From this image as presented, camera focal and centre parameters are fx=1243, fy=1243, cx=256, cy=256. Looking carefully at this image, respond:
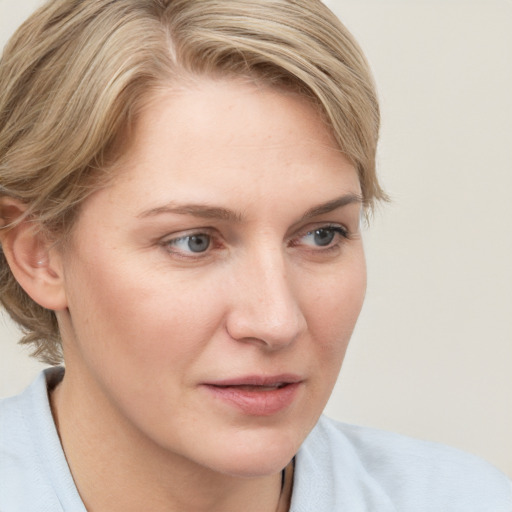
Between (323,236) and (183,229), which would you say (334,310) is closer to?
(323,236)

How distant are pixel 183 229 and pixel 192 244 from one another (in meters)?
0.03

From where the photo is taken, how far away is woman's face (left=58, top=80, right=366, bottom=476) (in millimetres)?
2078

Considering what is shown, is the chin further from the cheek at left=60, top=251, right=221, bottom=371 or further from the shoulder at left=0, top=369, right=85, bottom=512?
the shoulder at left=0, top=369, right=85, bottom=512

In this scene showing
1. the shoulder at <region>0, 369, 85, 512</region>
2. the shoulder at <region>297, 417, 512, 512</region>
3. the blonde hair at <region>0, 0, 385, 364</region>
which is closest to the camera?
the blonde hair at <region>0, 0, 385, 364</region>

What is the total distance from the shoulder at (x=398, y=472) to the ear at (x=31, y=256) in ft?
2.06

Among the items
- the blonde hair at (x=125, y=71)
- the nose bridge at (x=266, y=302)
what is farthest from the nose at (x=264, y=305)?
the blonde hair at (x=125, y=71)

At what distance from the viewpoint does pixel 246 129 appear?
2102 millimetres

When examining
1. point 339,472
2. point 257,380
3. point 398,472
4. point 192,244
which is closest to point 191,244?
point 192,244

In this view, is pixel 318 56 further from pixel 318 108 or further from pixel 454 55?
pixel 454 55

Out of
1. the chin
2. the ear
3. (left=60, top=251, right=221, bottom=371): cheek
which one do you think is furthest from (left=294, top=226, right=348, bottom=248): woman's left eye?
the ear

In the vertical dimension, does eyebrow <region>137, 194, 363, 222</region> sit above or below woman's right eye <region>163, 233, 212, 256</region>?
above

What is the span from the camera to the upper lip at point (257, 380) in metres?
2.09

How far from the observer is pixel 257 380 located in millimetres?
2104

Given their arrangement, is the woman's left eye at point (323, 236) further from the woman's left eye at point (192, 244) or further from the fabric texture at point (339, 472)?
the fabric texture at point (339, 472)
